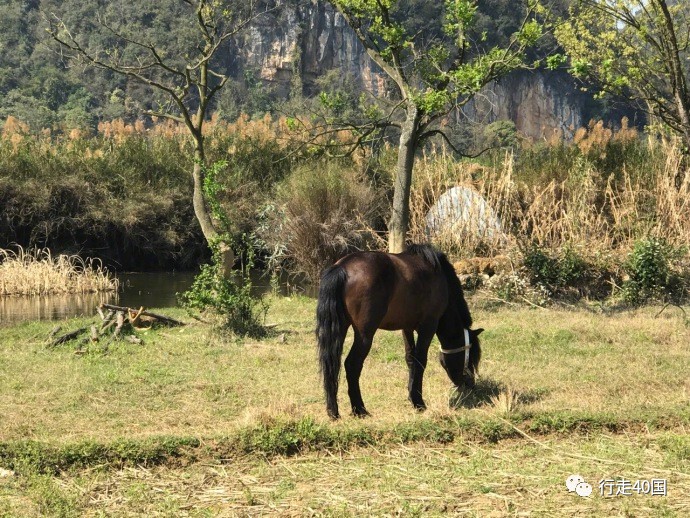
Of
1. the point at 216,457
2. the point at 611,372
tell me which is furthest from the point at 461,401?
the point at 216,457

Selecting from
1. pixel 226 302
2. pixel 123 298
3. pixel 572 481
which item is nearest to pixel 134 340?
pixel 226 302

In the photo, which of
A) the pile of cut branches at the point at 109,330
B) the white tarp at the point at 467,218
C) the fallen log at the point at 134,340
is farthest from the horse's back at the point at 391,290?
the white tarp at the point at 467,218

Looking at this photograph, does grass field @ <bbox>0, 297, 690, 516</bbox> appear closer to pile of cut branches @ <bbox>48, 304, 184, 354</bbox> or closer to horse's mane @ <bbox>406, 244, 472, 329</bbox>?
pile of cut branches @ <bbox>48, 304, 184, 354</bbox>

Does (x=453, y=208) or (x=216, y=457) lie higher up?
(x=453, y=208)

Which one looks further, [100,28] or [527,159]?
[100,28]

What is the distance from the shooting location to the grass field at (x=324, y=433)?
552 centimetres

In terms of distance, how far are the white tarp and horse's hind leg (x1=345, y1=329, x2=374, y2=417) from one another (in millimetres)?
9890

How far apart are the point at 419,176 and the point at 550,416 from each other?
12.7 m

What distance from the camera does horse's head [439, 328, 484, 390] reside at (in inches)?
335

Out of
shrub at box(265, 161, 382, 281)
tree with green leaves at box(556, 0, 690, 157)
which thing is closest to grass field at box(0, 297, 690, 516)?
tree with green leaves at box(556, 0, 690, 157)

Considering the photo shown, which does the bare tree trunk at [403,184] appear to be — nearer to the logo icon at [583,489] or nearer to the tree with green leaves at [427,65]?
the tree with green leaves at [427,65]

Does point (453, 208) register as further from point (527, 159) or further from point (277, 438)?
point (277, 438)

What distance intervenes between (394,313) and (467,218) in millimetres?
9750

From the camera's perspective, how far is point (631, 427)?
23.6ft
